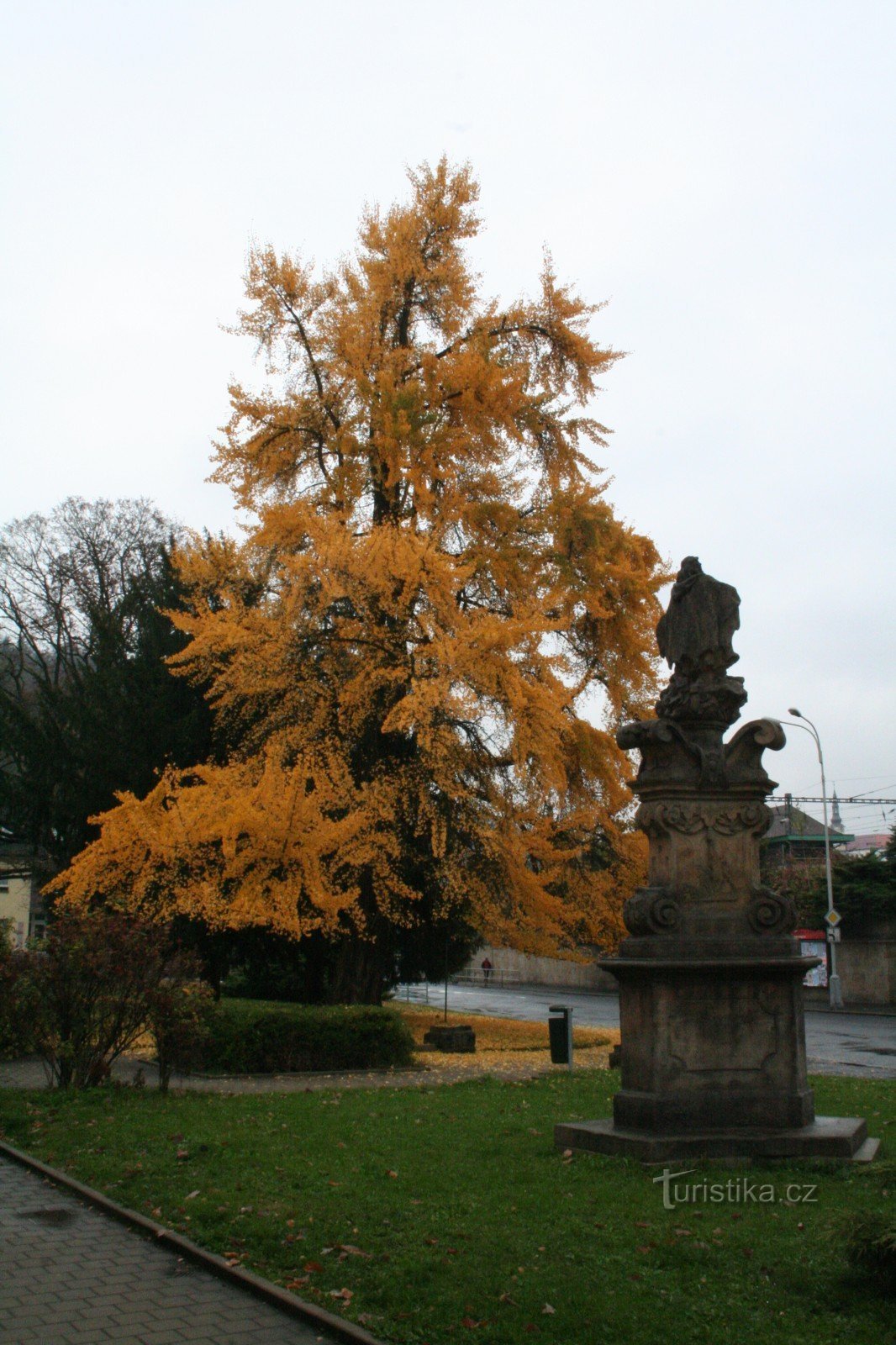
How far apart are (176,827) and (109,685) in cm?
768

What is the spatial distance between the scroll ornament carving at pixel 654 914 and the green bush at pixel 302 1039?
8.00 m

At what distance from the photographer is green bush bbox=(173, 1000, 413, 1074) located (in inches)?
603

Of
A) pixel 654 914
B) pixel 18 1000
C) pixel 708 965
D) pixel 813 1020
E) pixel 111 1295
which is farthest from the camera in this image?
pixel 813 1020

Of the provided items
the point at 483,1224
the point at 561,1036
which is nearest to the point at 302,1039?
the point at 561,1036

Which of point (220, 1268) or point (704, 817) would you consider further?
point (704, 817)

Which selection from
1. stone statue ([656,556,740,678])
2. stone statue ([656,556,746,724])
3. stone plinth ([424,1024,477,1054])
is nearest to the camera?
stone statue ([656,556,746,724])

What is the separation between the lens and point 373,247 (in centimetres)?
2228

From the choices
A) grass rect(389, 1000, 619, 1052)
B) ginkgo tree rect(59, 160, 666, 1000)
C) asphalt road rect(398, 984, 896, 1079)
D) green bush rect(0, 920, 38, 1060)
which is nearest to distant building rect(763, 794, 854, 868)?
asphalt road rect(398, 984, 896, 1079)

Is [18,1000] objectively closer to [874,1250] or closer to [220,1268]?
[220,1268]

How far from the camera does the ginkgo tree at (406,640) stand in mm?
17719

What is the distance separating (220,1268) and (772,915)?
4.50m

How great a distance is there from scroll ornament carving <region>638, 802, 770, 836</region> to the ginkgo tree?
8376 mm

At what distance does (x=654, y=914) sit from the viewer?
27.6 ft

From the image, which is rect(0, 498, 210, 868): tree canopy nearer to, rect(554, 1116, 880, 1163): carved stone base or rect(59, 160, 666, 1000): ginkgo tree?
rect(59, 160, 666, 1000): ginkgo tree
